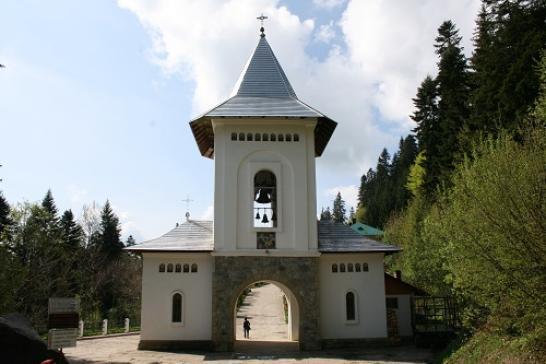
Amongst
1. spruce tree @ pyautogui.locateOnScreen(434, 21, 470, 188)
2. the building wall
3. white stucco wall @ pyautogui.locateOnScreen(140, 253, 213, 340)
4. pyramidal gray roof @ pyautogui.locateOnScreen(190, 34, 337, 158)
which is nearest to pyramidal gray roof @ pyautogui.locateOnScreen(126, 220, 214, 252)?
white stucco wall @ pyautogui.locateOnScreen(140, 253, 213, 340)

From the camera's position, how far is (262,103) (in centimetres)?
2175

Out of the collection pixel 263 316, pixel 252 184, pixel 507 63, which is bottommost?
pixel 263 316

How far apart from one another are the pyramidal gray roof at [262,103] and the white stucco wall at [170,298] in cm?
586

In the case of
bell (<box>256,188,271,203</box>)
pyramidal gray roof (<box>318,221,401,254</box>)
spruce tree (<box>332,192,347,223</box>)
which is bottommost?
pyramidal gray roof (<box>318,221,401,254</box>)

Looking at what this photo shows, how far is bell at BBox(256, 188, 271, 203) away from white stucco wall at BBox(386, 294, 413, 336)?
7319mm

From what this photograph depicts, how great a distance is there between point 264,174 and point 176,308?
21.5 ft

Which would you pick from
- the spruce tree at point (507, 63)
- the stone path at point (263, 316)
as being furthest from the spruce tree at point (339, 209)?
the spruce tree at point (507, 63)

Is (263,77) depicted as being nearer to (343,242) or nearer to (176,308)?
(343,242)

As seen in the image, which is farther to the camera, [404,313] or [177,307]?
[404,313]

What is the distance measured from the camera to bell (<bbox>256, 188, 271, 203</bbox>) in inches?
862

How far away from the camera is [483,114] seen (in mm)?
28578

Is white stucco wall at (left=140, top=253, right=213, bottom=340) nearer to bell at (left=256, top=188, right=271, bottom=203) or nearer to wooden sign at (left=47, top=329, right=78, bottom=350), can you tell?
bell at (left=256, top=188, right=271, bottom=203)

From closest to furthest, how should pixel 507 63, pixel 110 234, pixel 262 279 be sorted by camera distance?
1. pixel 262 279
2. pixel 507 63
3. pixel 110 234

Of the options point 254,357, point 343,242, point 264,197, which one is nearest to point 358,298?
point 343,242
